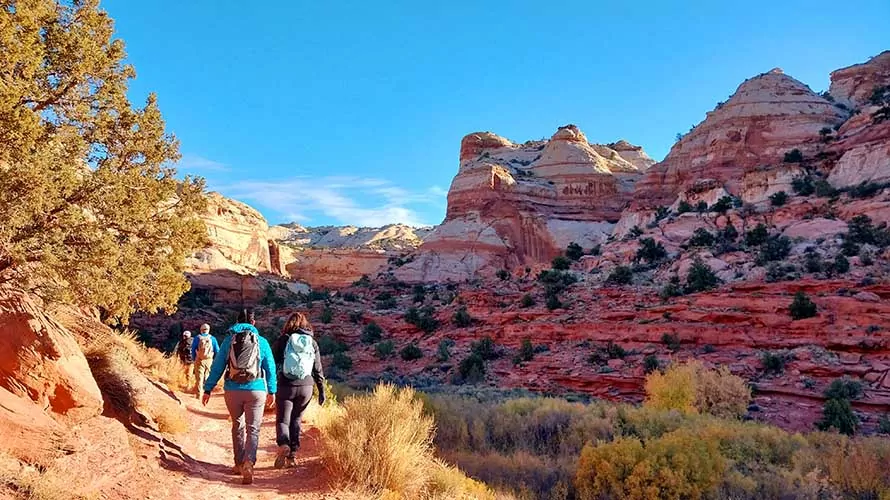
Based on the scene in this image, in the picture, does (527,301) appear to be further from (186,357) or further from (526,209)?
(526,209)

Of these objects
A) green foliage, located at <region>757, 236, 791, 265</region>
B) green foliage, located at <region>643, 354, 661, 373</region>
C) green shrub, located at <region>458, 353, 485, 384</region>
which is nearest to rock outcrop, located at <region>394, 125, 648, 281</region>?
green foliage, located at <region>757, 236, 791, 265</region>

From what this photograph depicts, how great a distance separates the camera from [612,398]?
67.2 feet

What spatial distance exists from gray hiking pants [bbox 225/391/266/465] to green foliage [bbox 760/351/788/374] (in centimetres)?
2043

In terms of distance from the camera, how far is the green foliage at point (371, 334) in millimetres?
33281

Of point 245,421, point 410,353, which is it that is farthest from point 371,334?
point 245,421

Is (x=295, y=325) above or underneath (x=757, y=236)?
underneath

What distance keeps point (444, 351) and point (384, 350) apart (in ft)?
13.1

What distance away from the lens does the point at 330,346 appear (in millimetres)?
31438

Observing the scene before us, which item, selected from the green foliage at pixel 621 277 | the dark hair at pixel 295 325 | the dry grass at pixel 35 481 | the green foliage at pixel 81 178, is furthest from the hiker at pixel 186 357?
the green foliage at pixel 621 277

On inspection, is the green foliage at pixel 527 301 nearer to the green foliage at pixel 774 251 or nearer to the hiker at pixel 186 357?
the green foliage at pixel 774 251

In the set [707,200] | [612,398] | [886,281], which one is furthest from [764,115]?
[612,398]

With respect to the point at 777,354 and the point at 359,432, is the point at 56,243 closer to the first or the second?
the point at 359,432

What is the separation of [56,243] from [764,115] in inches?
2285

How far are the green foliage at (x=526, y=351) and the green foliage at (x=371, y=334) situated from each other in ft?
35.3
